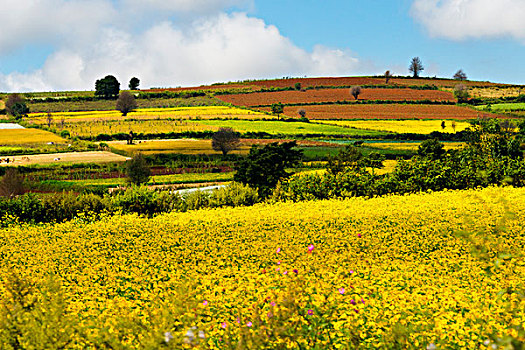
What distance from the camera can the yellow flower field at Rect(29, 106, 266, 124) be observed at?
109625 mm

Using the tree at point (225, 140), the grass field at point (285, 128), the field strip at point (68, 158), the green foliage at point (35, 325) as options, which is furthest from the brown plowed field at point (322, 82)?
the green foliage at point (35, 325)

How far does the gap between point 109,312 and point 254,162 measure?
22.3m

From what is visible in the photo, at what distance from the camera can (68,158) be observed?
6419cm

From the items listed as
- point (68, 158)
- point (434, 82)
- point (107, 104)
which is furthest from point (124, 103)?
point (434, 82)

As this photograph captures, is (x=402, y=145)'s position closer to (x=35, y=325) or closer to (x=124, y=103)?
(x=35, y=325)

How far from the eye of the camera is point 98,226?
19359mm

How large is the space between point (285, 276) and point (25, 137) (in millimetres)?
85771

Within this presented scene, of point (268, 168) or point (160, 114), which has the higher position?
point (160, 114)

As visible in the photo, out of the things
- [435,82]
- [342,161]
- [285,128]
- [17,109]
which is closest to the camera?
[342,161]

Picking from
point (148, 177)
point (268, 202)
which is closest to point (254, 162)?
point (268, 202)

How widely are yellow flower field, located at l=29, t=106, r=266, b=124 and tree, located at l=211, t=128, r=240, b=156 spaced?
3966 cm

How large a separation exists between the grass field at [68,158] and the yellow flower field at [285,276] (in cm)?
4193

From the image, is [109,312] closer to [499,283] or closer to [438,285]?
[438,285]

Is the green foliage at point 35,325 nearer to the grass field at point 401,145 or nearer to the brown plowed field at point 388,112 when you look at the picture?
the grass field at point 401,145
